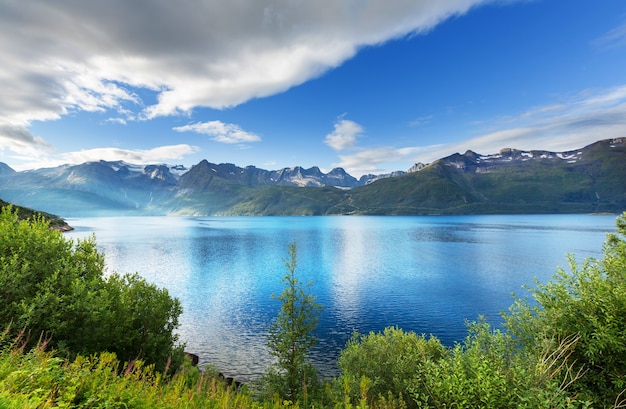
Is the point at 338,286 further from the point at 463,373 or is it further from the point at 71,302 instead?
the point at 463,373

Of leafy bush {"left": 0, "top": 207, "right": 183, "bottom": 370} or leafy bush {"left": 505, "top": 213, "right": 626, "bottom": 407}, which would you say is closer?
leafy bush {"left": 505, "top": 213, "right": 626, "bottom": 407}

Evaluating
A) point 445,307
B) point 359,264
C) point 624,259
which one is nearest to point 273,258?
point 359,264

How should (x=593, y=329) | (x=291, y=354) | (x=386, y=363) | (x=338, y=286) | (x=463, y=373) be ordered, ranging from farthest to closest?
(x=338, y=286) < (x=291, y=354) < (x=386, y=363) < (x=593, y=329) < (x=463, y=373)

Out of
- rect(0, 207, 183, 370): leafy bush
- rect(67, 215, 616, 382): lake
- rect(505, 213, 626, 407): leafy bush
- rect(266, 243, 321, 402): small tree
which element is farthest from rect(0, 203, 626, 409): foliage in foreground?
rect(67, 215, 616, 382): lake

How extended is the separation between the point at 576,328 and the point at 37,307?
134 feet

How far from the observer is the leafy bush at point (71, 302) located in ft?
71.2

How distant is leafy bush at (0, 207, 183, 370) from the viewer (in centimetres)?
2171

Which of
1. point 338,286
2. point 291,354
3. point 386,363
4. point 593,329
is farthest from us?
point 338,286

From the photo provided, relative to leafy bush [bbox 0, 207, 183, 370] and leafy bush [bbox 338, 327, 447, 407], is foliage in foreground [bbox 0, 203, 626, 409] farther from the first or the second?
leafy bush [bbox 0, 207, 183, 370]

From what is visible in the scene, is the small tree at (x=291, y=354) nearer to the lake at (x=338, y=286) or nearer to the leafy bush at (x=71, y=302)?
the leafy bush at (x=71, y=302)

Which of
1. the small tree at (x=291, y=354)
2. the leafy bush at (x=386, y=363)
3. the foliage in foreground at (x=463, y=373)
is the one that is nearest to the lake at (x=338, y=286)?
the leafy bush at (x=386, y=363)

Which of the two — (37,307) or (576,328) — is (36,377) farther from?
(576,328)

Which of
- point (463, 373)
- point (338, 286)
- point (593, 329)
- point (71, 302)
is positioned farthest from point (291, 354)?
point (338, 286)

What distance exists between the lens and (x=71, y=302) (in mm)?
23938
